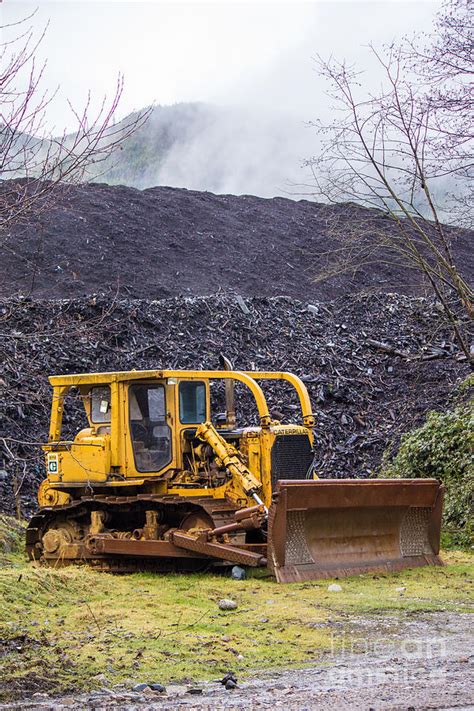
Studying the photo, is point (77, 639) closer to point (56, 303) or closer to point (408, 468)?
point (408, 468)

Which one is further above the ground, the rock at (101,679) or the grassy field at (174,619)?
the rock at (101,679)

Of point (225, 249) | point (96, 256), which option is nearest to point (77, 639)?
point (96, 256)

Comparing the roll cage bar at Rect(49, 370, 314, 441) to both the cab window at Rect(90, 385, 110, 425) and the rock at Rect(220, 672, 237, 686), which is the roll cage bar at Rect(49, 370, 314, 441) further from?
the rock at Rect(220, 672, 237, 686)

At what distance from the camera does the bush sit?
38.9 feet

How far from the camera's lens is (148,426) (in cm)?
1057

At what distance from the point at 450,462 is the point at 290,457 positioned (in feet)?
10.4

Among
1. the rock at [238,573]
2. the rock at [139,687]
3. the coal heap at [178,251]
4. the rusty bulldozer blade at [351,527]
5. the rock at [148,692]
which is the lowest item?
the rock at [238,573]

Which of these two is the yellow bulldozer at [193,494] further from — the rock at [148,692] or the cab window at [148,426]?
the rock at [148,692]

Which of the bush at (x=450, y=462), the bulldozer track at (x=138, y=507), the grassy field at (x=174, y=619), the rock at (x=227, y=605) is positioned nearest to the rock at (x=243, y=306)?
the bush at (x=450, y=462)

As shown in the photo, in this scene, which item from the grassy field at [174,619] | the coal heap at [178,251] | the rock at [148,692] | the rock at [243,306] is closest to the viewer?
the rock at [148,692]

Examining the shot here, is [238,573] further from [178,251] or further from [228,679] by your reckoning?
[178,251]

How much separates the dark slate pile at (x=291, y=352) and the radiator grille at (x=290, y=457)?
4594 millimetres

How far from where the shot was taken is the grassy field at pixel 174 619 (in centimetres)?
564

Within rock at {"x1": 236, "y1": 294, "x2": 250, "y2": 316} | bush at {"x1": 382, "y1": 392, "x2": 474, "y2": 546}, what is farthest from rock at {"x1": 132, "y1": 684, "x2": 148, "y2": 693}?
rock at {"x1": 236, "y1": 294, "x2": 250, "y2": 316}
